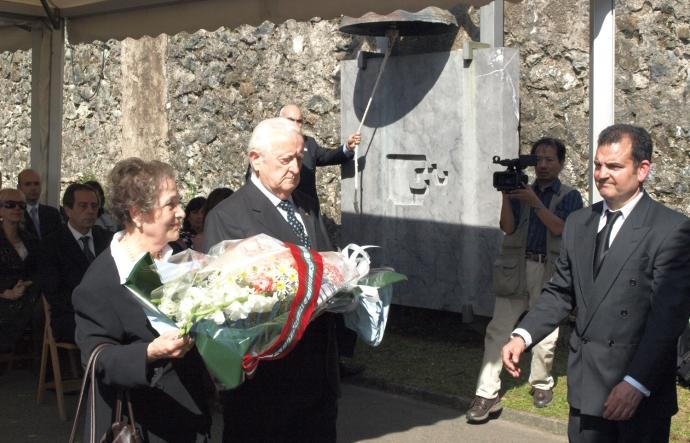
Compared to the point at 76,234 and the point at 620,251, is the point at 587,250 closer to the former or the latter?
the point at 620,251

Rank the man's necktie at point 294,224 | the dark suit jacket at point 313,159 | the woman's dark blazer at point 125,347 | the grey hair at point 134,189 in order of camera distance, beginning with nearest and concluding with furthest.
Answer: the woman's dark blazer at point 125,347, the grey hair at point 134,189, the man's necktie at point 294,224, the dark suit jacket at point 313,159

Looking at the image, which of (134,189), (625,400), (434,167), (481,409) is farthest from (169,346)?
(434,167)

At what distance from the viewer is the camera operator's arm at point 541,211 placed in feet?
22.4

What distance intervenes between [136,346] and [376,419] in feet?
13.1

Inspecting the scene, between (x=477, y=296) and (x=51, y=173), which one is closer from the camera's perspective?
(x=477, y=296)

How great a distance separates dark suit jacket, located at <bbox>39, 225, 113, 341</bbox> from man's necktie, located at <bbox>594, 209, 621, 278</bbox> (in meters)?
4.31

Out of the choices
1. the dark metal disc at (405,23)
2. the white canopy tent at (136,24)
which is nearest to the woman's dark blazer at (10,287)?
the white canopy tent at (136,24)

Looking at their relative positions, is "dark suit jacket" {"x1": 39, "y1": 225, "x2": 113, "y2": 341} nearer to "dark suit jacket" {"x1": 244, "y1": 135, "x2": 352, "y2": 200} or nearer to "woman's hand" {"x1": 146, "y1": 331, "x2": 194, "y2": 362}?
"dark suit jacket" {"x1": 244, "y1": 135, "x2": 352, "y2": 200}

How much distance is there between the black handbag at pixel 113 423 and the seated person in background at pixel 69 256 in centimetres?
381

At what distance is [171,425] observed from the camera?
147 inches

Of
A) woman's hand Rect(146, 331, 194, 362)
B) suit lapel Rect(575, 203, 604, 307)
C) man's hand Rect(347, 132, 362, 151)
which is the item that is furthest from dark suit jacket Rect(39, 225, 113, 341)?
suit lapel Rect(575, 203, 604, 307)

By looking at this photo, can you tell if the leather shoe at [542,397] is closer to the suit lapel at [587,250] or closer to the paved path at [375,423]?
the paved path at [375,423]

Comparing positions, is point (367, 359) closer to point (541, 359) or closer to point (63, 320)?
point (541, 359)

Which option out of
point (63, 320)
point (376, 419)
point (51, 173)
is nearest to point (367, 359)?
point (376, 419)
